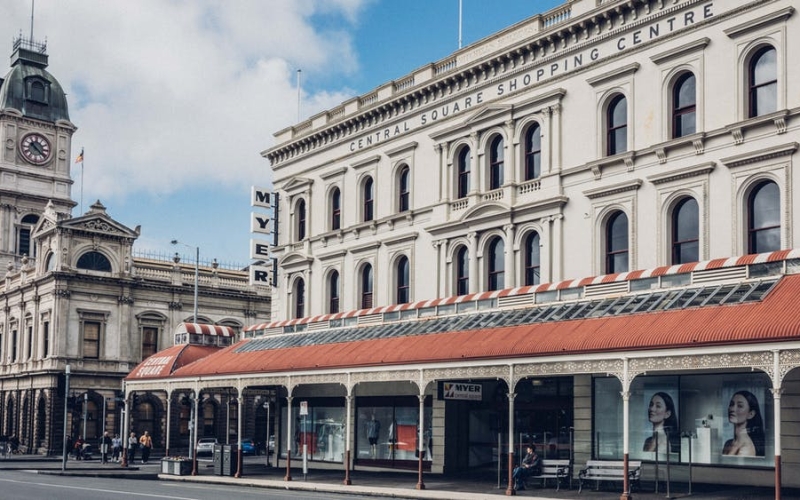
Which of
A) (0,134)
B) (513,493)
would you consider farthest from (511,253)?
(0,134)

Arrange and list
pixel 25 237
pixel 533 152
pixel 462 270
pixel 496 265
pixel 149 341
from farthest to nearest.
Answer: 1. pixel 25 237
2. pixel 149 341
3. pixel 462 270
4. pixel 496 265
5. pixel 533 152

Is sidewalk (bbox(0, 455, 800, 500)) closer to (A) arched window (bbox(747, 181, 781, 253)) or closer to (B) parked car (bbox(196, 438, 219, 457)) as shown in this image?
(A) arched window (bbox(747, 181, 781, 253))

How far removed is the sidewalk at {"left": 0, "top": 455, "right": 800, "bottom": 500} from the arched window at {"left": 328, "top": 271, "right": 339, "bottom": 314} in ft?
24.0

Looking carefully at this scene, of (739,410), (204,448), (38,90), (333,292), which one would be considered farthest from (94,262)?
(739,410)

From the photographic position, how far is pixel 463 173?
127 feet

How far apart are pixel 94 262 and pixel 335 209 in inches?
1213

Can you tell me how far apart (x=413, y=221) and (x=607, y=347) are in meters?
16.6

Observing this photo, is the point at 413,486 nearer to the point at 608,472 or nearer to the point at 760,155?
the point at 608,472

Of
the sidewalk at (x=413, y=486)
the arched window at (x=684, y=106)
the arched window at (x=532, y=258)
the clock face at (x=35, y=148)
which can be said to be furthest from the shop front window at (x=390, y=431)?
the clock face at (x=35, y=148)

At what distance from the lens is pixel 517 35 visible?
118 feet

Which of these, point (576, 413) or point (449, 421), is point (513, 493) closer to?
point (576, 413)

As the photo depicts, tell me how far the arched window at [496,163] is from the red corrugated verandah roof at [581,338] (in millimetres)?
6841

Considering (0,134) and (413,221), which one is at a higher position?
(0,134)

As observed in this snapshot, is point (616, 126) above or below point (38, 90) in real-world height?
below
